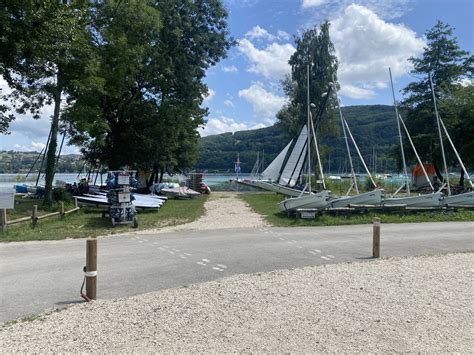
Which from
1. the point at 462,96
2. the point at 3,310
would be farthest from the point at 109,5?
the point at 462,96

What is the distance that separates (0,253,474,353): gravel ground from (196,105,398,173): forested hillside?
6559cm

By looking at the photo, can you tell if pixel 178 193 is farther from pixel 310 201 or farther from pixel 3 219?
pixel 3 219

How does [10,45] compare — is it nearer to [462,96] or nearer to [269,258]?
[269,258]

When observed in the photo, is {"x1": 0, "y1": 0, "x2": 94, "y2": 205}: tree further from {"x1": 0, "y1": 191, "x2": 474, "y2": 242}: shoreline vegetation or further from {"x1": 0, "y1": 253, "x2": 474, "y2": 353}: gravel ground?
{"x1": 0, "y1": 253, "x2": 474, "y2": 353}: gravel ground

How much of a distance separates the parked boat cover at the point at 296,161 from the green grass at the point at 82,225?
521 inches

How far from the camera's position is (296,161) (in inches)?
1291

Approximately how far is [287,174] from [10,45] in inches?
870

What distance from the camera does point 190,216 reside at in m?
19.3

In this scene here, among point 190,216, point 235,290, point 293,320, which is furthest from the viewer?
point 190,216

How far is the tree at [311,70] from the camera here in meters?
40.6

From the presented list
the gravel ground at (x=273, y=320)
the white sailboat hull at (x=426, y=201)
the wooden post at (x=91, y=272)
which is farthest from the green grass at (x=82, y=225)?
the white sailboat hull at (x=426, y=201)

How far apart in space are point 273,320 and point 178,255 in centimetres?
499

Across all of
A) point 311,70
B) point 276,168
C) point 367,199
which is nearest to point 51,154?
point 367,199

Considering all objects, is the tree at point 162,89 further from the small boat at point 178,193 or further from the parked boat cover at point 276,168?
the parked boat cover at point 276,168
